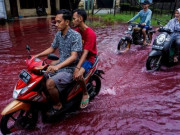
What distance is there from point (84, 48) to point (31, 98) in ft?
3.93

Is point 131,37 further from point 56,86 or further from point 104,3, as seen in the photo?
point 104,3

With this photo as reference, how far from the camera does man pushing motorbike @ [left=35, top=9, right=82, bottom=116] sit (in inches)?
108

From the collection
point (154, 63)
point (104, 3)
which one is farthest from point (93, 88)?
point (104, 3)

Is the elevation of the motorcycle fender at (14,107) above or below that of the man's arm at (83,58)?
below

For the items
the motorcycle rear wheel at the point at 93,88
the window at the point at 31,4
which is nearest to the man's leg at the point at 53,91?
the motorcycle rear wheel at the point at 93,88

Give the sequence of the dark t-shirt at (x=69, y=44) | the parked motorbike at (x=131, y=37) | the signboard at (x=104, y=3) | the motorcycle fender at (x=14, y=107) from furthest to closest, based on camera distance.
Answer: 1. the signboard at (x=104, y=3)
2. the parked motorbike at (x=131, y=37)
3. the dark t-shirt at (x=69, y=44)
4. the motorcycle fender at (x=14, y=107)

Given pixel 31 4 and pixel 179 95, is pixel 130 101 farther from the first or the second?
pixel 31 4

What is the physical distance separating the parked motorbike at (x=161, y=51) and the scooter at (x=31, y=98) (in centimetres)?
262

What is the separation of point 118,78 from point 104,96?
1.03m

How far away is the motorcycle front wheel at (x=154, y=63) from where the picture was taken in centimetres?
520

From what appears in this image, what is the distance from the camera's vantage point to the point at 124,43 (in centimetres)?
721

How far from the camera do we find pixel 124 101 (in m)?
3.80

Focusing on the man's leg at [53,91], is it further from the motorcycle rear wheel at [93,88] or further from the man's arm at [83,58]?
the motorcycle rear wheel at [93,88]

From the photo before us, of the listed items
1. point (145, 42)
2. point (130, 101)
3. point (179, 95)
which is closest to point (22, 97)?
point (130, 101)
